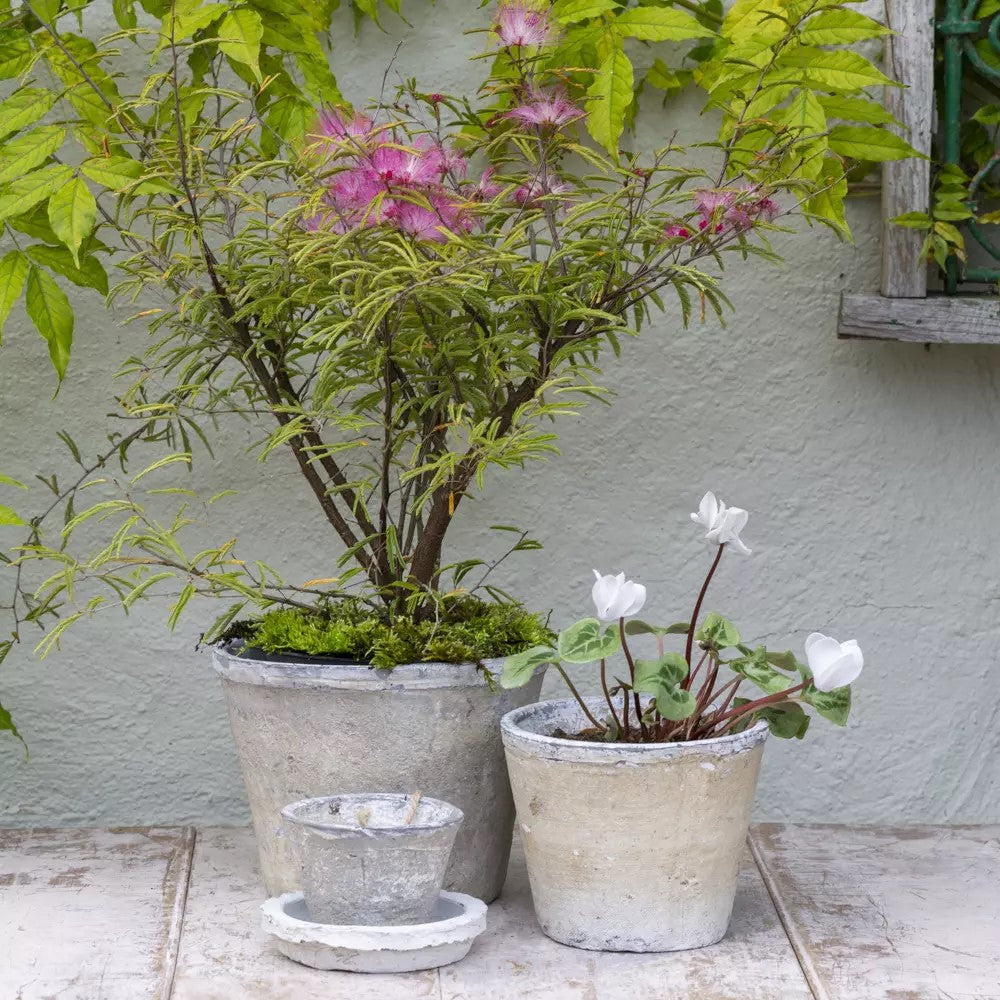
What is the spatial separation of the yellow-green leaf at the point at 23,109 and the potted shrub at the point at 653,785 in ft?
2.92

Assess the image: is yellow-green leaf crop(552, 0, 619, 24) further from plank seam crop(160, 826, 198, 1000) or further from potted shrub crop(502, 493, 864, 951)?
plank seam crop(160, 826, 198, 1000)

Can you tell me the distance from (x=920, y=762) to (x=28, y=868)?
1.40 metres

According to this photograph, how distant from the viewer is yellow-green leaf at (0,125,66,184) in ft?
5.61

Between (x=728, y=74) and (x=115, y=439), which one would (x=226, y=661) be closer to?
(x=115, y=439)

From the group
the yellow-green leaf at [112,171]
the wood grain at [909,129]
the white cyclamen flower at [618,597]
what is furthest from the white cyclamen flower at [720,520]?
the yellow-green leaf at [112,171]

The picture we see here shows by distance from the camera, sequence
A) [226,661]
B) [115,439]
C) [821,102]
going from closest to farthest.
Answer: [226,661] → [821,102] → [115,439]

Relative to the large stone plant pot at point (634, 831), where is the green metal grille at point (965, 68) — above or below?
above

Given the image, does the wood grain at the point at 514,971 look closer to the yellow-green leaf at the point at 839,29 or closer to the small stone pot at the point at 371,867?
the small stone pot at the point at 371,867

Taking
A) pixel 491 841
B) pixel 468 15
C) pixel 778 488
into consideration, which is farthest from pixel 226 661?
pixel 468 15

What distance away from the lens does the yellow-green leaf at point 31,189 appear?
1672 millimetres

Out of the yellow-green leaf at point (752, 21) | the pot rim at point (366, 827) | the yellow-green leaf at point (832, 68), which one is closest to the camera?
the pot rim at point (366, 827)

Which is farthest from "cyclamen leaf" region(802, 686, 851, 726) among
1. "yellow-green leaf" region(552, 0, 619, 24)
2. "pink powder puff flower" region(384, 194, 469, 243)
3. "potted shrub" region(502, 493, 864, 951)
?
A: "yellow-green leaf" region(552, 0, 619, 24)

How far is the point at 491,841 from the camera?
1.87 meters

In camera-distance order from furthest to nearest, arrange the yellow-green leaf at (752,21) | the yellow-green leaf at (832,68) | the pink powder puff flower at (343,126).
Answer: the yellow-green leaf at (752,21) → the yellow-green leaf at (832,68) → the pink powder puff flower at (343,126)
